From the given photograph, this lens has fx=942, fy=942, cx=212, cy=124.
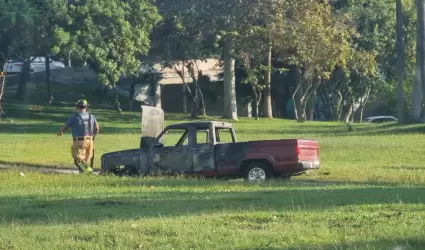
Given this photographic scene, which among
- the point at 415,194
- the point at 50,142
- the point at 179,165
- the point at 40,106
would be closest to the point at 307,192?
the point at 415,194

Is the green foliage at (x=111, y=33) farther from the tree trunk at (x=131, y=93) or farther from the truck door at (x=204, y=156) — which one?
the truck door at (x=204, y=156)

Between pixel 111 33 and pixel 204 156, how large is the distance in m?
27.5

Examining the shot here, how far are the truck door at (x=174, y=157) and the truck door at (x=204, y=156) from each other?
137 mm

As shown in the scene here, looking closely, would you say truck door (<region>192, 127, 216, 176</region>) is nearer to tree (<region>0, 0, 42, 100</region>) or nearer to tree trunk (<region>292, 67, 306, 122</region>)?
tree (<region>0, 0, 42, 100</region>)

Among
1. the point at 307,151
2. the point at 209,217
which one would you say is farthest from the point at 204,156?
the point at 209,217

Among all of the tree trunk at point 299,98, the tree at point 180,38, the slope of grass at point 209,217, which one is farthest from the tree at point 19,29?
the slope of grass at point 209,217

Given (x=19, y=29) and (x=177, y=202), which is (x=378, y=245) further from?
(x=19, y=29)

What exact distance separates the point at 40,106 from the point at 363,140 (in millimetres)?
22310

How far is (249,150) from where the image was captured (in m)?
20.8

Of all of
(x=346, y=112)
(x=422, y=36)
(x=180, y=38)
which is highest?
(x=180, y=38)

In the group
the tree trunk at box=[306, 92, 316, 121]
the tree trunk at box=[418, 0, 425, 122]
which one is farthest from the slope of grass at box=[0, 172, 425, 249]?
the tree trunk at box=[306, 92, 316, 121]

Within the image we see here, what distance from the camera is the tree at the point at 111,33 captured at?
150ft

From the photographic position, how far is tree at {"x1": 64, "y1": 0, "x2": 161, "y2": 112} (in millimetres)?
45844

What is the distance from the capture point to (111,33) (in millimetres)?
47781
